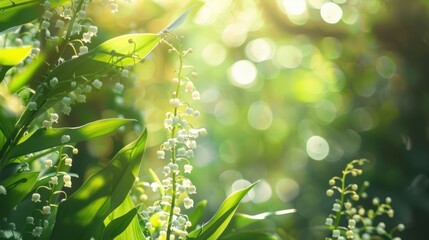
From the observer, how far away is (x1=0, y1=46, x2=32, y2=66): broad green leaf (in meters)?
0.80

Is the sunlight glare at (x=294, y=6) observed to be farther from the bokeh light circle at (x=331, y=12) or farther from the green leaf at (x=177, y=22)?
the green leaf at (x=177, y=22)

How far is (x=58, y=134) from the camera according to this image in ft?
Result: 2.72

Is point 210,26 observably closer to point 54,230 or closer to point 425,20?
point 425,20

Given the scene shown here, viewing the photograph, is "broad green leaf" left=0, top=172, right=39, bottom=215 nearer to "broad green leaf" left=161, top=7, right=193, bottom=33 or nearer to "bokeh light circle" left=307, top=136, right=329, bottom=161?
"broad green leaf" left=161, top=7, right=193, bottom=33

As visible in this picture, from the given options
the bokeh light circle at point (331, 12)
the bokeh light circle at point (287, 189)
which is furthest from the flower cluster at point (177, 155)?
the bokeh light circle at point (331, 12)

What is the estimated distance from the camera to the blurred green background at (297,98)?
2.24 meters

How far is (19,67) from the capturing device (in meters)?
1.10

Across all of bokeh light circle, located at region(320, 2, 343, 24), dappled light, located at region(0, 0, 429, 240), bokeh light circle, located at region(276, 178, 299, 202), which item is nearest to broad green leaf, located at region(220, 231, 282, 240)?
dappled light, located at region(0, 0, 429, 240)

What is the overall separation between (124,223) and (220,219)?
12cm

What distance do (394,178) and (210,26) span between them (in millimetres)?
1502

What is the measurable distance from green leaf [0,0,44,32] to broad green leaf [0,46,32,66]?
6 centimetres

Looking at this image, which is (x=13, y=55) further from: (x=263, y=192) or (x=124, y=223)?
(x=263, y=192)

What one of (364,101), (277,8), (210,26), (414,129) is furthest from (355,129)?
(210,26)

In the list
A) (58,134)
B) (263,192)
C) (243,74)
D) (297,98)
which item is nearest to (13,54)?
(58,134)
